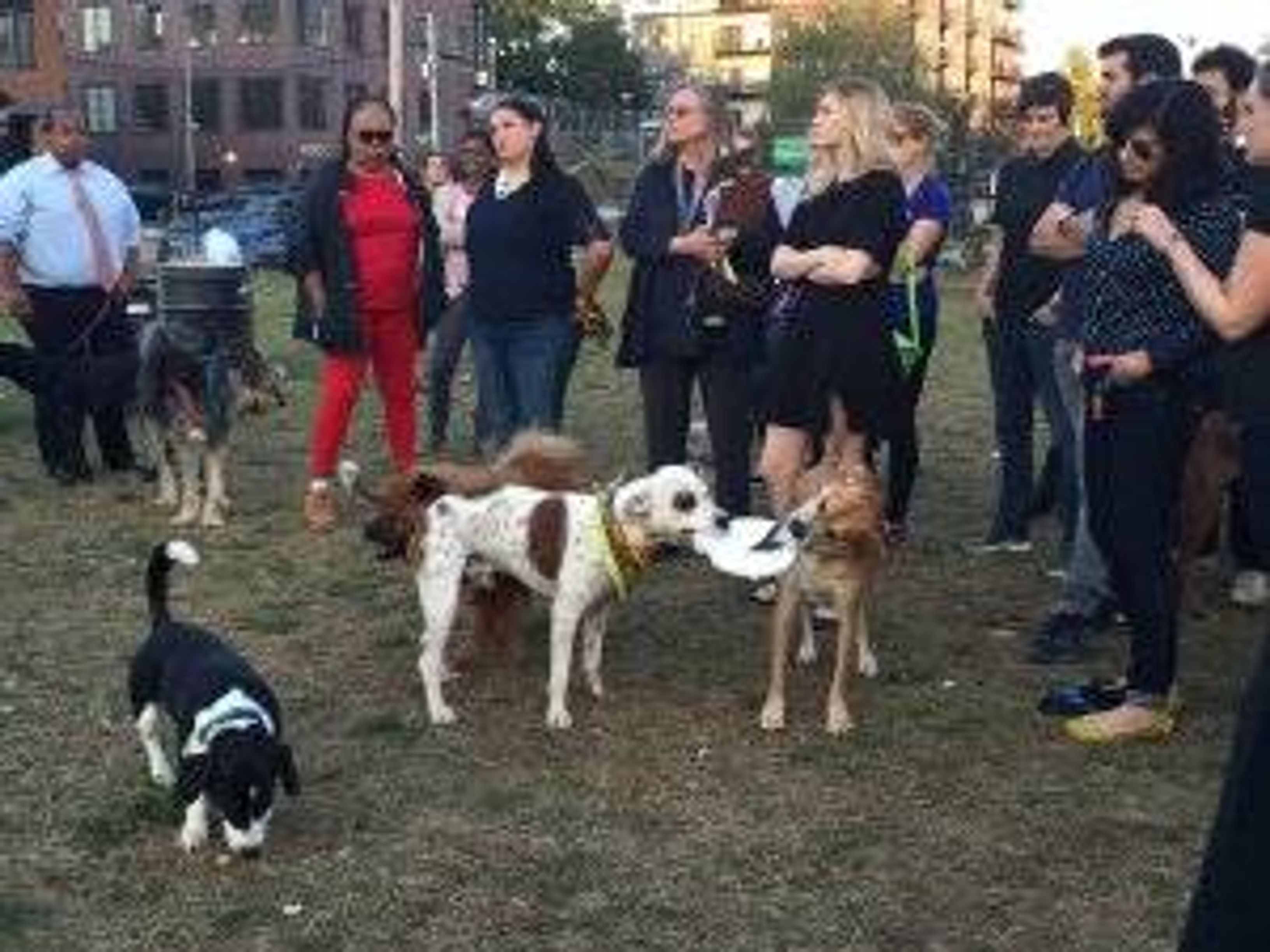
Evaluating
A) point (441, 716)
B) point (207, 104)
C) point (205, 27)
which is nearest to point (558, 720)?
point (441, 716)

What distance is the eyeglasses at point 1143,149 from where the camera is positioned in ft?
17.5

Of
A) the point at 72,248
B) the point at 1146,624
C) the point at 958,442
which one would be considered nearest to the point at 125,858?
the point at 1146,624

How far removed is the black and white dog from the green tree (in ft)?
239

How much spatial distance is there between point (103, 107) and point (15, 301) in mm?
62173

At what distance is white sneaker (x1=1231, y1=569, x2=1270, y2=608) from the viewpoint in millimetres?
7520

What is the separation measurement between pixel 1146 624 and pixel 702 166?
2716mm

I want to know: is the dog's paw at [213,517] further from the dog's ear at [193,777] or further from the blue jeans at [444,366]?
the dog's ear at [193,777]

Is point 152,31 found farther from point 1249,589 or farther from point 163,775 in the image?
point 163,775

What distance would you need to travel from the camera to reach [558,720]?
6008mm

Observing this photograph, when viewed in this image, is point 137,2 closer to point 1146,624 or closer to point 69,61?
point 69,61

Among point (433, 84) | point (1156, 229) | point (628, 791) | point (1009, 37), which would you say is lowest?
point (628, 791)

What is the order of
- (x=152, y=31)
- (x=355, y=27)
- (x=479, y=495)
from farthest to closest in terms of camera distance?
(x=355, y=27) < (x=152, y=31) < (x=479, y=495)

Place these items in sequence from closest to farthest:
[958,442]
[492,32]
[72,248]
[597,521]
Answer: [597,521] → [72,248] → [958,442] → [492,32]

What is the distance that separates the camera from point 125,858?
495cm
